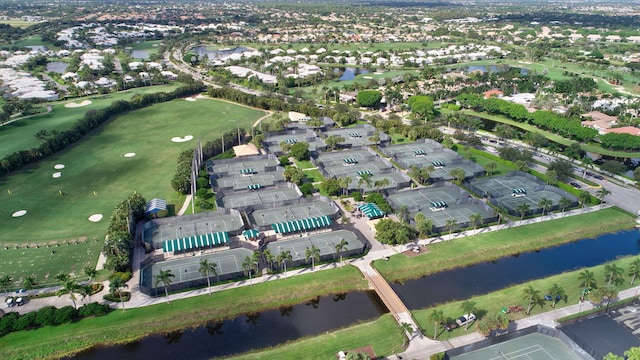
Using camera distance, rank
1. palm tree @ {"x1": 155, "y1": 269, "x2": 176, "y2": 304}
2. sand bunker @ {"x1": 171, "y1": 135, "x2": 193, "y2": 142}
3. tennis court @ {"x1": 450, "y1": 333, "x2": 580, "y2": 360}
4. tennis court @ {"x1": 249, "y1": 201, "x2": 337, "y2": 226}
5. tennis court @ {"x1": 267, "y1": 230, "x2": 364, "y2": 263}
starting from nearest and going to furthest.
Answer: tennis court @ {"x1": 450, "y1": 333, "x2": 580, "y2": 360}
palm tree @ {"x1": 155, "y1": 269, "x2": 176, "y2": 304}
tennis court @ {"x1": 267, "y1": 230, "x2": 364, "y2": 263}
tennis court @ {"x1": 249, "y1": 201, "x2": 337, "y2": 226}
sand bunker @ {"x1": 171, "y1": 135, "x2": 193, "y2": 142}

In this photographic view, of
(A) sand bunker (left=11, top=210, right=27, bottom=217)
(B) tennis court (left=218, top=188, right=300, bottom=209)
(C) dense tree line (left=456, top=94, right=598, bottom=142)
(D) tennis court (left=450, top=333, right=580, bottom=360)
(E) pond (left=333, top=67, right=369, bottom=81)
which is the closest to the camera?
(D) tennis court (left=450, top=333, right=580, bottom=360)

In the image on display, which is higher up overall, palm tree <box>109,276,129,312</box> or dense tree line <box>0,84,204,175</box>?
dense tree line <box>0,84,204,175</box>

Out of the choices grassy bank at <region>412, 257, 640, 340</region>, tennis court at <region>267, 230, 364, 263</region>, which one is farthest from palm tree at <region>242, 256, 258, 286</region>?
grassy bank at <region>412, 257, 640, 340</region>

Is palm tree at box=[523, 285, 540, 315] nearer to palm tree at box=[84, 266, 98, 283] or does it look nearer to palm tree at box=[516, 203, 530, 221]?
palm tree at box=[516, 203, 530, 221]

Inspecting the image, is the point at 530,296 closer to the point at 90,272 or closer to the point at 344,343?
the point at 344,343

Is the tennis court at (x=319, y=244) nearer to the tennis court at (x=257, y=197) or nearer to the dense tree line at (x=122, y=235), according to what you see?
the tennis court at (x=257, y=197)

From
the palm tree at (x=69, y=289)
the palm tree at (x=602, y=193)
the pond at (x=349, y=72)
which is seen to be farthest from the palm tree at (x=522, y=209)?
the pond at (x=349, y=72)
